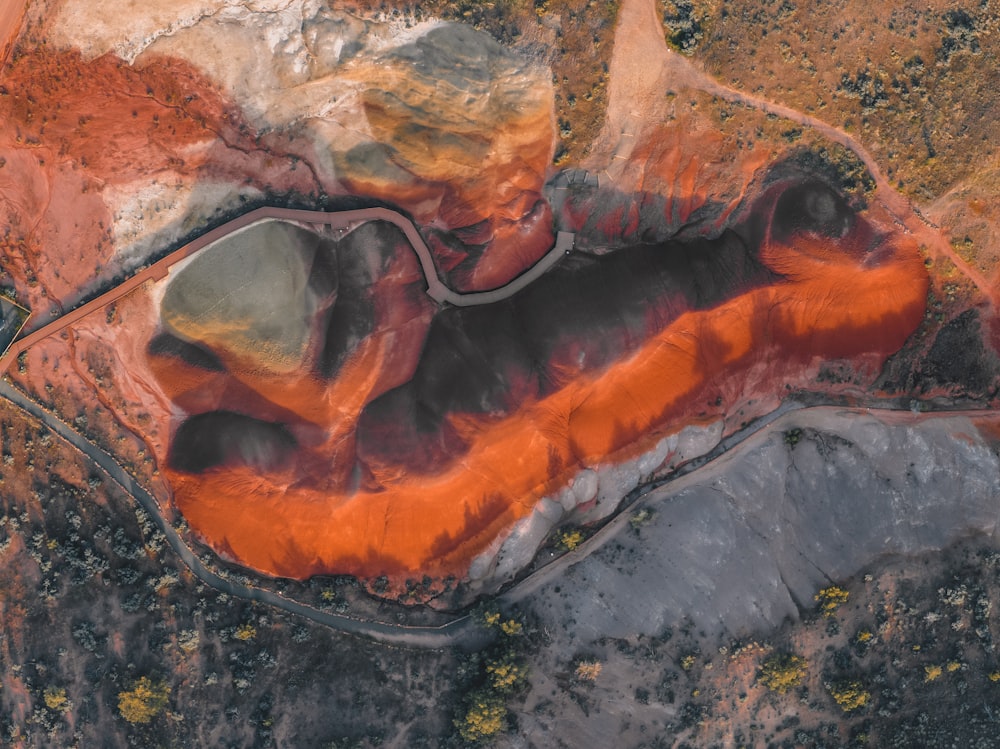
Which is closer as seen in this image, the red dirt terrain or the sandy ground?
the sandy ground

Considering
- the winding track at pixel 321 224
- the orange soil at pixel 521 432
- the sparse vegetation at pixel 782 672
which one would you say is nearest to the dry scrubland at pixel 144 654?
the orange soil at pixel 521 432

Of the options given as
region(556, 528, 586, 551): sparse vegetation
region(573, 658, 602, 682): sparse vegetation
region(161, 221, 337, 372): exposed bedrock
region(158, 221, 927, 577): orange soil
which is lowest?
region(573, 658, 602, 682): sparse vegetation

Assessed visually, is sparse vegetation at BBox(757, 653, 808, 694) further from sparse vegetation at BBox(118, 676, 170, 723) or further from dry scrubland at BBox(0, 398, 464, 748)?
sparse vegetation at BBox(118, 676, 170, 723)

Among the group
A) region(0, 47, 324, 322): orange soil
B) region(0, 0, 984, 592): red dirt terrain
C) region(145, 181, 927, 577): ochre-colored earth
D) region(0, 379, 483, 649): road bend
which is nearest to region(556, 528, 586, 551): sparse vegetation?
region(0, 0, 984, 592): red dirt terrain

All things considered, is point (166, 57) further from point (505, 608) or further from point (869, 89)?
point (869, 89)

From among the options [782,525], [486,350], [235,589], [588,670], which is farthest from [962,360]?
[235,589]

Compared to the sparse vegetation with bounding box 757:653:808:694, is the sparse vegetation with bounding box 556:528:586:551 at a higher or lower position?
higher

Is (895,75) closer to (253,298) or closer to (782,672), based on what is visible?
(782,672)

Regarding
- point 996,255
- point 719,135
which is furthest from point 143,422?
point 996,255
